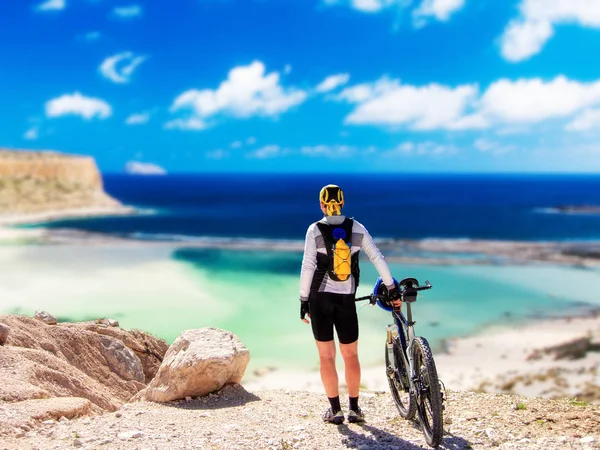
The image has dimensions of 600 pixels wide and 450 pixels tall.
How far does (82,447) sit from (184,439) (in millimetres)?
889

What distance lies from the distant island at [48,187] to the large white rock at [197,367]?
226ft

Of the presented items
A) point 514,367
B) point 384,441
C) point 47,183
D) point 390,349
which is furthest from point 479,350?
point 47,183

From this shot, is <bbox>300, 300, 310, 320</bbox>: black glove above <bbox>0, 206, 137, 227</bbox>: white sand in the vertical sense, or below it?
below

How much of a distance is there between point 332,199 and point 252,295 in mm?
23440

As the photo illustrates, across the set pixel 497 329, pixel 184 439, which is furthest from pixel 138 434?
pixel 497 329

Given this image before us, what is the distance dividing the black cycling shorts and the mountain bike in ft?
1.06

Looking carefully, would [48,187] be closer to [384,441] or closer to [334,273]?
[334,273]

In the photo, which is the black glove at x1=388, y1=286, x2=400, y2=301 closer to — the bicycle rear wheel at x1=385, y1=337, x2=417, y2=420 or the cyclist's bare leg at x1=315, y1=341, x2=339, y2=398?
the bicycle rear wheel at x1=385, y1=337, x2=417, y2=420

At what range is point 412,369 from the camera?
209 inches

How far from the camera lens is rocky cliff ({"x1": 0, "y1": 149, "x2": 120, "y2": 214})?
3123 inches

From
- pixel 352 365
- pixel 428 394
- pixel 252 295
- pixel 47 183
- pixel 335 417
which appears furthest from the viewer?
pixel 47 183

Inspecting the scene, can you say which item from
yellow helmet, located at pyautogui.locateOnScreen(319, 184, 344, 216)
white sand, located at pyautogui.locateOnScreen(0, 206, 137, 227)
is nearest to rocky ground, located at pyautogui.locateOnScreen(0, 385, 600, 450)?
yellow helmet, located at pyautogui.locateOnScreen(319, 184, 344, 216)

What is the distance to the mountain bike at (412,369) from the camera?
16.5 ft

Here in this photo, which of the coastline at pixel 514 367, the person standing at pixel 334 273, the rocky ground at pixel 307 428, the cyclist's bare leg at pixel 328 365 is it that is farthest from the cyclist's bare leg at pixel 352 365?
the coastline at pixel 514 367
